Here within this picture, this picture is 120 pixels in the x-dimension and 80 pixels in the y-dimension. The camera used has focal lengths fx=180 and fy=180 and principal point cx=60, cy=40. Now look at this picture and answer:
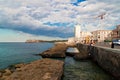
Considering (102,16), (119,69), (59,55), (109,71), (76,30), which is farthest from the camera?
(76,30)

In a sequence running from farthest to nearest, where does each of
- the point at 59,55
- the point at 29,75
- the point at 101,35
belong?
the point at 101,35, the point at 59,55, the point at 29,75

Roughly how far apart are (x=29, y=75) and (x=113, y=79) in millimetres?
10062

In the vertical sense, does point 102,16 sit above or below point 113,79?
above

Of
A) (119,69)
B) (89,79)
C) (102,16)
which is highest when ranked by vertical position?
(102,16)

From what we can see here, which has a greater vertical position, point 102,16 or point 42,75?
point 102,16

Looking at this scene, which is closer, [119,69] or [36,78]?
[36,78]

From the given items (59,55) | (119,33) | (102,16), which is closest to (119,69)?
(59,55)

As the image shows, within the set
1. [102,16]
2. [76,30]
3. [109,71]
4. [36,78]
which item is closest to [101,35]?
[76,30]

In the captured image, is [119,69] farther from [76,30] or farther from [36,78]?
[76,30]

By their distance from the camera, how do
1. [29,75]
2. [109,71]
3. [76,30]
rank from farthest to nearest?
1. [76,30]
2. [109,71]
3. [29,75]

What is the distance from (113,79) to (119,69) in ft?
6.49

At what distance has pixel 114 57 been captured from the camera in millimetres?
21484

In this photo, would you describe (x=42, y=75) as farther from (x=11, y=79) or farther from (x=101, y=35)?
(x=101, y=35)

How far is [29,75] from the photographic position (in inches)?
627
